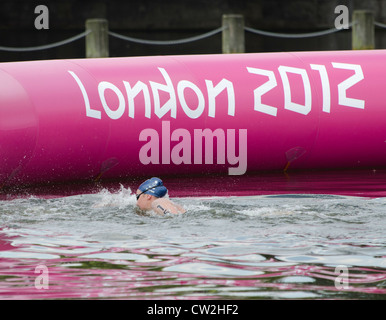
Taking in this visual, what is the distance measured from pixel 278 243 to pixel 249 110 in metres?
4.20

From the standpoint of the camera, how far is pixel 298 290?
5105 mm

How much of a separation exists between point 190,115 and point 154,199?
245cm

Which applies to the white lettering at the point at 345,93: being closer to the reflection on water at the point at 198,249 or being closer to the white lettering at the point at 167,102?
the white lettering at the point at 167,102

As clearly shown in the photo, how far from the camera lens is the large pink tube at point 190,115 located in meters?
9.72

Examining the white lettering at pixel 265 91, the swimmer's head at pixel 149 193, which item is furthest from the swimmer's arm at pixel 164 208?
the white lettering at pixel 265 91

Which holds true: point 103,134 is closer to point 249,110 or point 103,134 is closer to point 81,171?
point 81,171

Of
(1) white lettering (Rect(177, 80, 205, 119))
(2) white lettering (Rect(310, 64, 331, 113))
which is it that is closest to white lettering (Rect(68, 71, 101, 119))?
(1) white lettering (Rect(177, 80, 205, 119))

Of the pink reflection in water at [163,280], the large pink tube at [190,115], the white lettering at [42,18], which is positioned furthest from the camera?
the white lettering at [42,18]

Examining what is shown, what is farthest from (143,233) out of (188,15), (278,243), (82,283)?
(188,15)

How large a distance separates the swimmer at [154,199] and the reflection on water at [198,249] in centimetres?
12

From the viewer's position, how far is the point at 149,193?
805 centimetres

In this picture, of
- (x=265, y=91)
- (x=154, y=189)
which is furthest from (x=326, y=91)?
(x=154, y=189)

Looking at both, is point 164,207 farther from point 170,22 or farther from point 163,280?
point 170,22

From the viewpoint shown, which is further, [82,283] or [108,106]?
[108,106]
